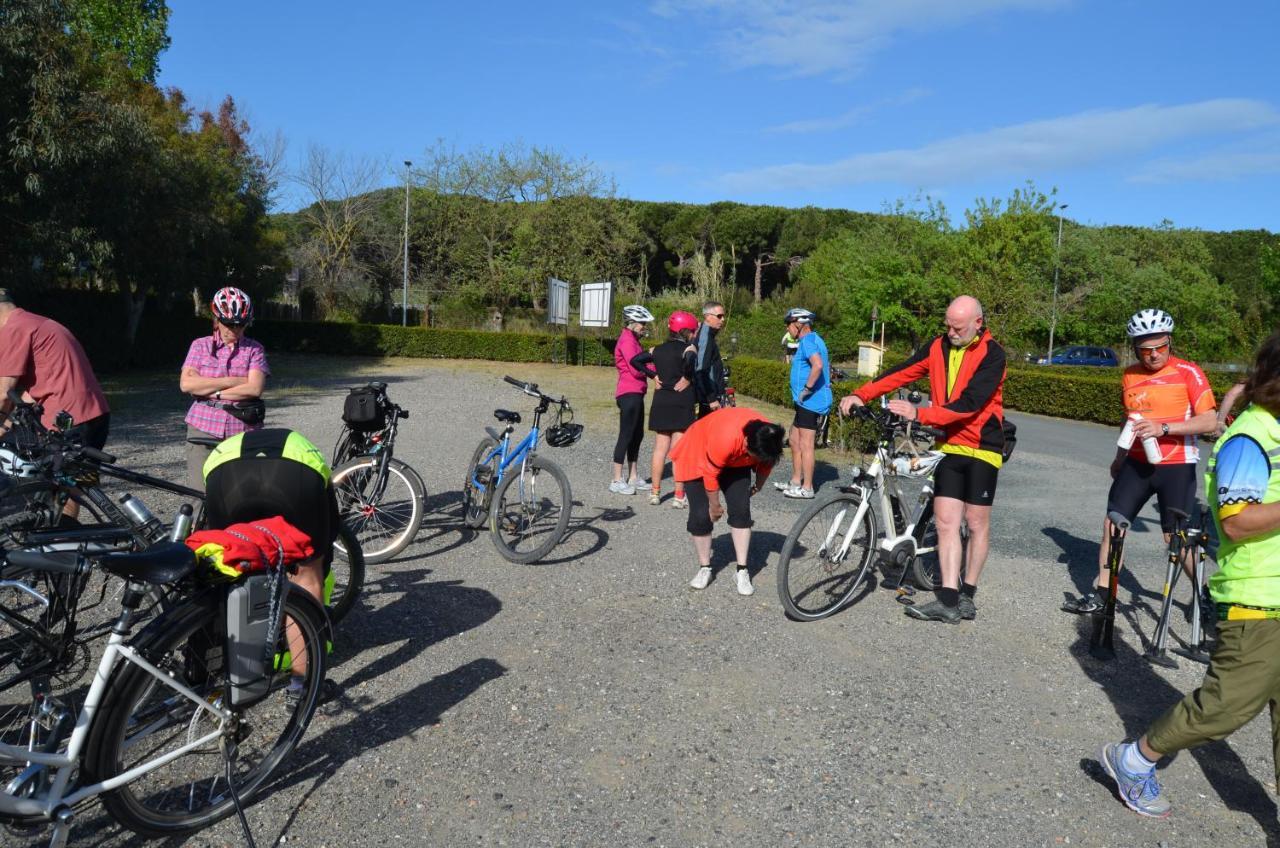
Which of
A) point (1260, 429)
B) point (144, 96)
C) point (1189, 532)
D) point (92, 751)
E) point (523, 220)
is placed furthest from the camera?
point (523, 220)

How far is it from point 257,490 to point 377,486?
8.64 feet

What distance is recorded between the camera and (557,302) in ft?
98.1

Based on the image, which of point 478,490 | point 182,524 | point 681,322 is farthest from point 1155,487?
point 182,524

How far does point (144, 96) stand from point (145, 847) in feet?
91.2

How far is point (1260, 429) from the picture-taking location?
2.69 metres

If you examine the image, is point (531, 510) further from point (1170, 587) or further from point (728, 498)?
point (1170, 587)

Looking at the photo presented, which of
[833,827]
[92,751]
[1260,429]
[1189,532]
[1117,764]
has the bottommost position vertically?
[833,827]

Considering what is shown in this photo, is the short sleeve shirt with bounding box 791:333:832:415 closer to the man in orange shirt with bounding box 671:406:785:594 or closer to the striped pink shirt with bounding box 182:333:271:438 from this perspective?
the man in orange shirt with bounding box 671:406:785:594

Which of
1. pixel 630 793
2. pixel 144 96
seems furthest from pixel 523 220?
pixel 630 793

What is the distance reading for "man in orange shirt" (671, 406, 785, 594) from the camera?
4.93m

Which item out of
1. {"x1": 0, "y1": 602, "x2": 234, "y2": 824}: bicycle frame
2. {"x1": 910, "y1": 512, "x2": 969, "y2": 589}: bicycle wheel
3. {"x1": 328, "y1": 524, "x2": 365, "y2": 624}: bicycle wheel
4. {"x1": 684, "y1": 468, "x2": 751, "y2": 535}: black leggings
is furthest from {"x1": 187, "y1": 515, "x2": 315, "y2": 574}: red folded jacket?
{"x1": 910, "y1": 512, "x2": 969, "y2": 589}: bicycle wheel

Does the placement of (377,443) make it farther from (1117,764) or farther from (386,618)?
(1117,764)

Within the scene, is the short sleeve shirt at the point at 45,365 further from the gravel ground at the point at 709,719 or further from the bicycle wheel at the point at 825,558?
the bicycle wheel at the point at 825,558

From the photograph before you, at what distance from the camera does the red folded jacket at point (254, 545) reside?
2711mm
